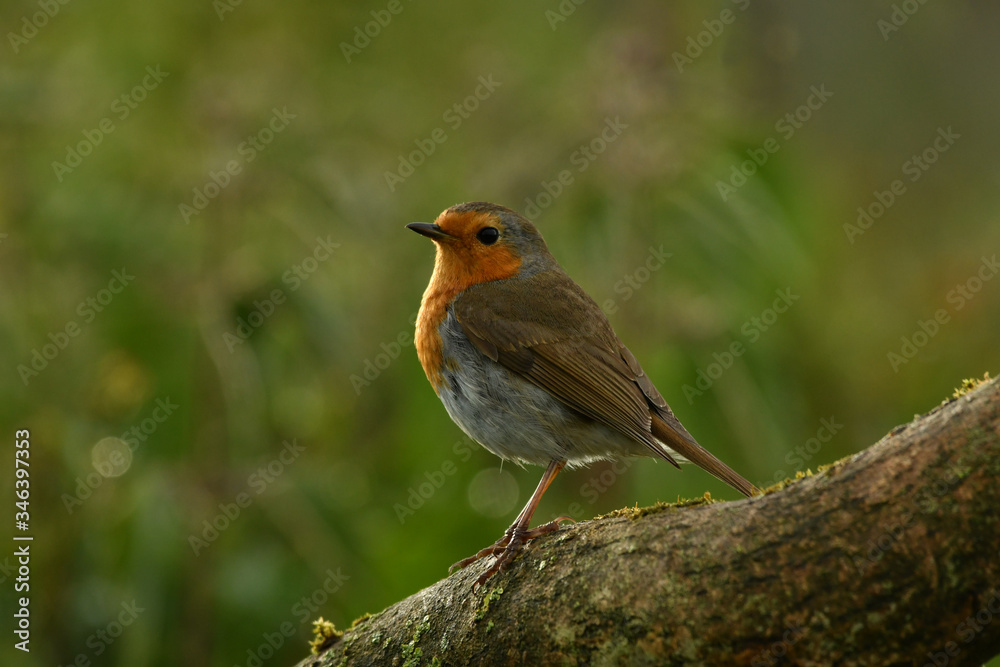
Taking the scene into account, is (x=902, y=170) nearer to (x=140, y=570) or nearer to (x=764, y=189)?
(x=764, y=189)

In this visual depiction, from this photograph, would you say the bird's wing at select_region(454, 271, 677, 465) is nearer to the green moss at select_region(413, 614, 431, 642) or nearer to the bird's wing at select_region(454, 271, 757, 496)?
the bird's wing at select_region(454, 271, 757, 496)

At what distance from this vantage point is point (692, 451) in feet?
11.4

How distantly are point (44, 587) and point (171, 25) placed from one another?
2868mm

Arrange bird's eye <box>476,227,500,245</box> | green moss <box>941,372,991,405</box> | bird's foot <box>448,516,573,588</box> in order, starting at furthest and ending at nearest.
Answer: bird's eye <box>476,227,500,245</box>
bird's foot <box>448,516,573,588</box>
green moss <box>941,372,991,405</box>

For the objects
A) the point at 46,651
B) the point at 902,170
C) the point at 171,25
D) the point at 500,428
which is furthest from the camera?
the point at 902,170

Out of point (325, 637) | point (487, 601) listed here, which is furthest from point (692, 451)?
point (325, 637)

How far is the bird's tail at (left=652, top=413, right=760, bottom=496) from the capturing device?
3.25 meters

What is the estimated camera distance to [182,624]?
399cm

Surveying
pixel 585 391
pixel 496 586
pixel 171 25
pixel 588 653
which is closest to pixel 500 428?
pixel 585 391

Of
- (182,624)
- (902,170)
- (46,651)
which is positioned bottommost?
(902,170)

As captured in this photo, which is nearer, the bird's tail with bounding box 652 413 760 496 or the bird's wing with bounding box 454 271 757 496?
the bird's tail with bounding box 652 413 760 496

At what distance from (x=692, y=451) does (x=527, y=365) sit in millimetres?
651

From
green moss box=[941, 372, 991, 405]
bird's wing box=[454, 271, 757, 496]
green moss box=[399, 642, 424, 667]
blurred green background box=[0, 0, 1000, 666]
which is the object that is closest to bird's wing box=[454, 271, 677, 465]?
bird's wing box=[454, 271, 757, 496]

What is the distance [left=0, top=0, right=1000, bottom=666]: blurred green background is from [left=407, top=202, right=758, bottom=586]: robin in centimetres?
28
